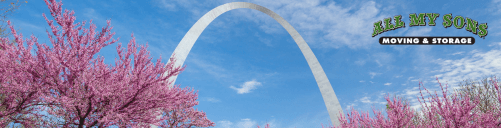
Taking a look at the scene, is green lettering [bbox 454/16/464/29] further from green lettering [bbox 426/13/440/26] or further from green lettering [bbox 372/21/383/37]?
green lettering [bbox 372/21/383/37]

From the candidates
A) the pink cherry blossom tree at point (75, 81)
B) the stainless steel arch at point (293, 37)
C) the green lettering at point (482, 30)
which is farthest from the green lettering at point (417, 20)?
the pink cherry blossom tree at point (75, 81)

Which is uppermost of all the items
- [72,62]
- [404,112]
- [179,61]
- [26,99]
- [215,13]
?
[215,13]

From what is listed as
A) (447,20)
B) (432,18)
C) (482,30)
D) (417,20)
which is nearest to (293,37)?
(417,20)

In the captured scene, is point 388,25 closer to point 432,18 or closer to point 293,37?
point 432,18

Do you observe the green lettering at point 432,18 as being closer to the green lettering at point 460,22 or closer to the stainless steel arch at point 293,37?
the green lettering at point 460,22

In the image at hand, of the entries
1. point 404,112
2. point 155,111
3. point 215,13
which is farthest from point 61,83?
point 215,13

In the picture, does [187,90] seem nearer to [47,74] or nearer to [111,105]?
[111,105]
